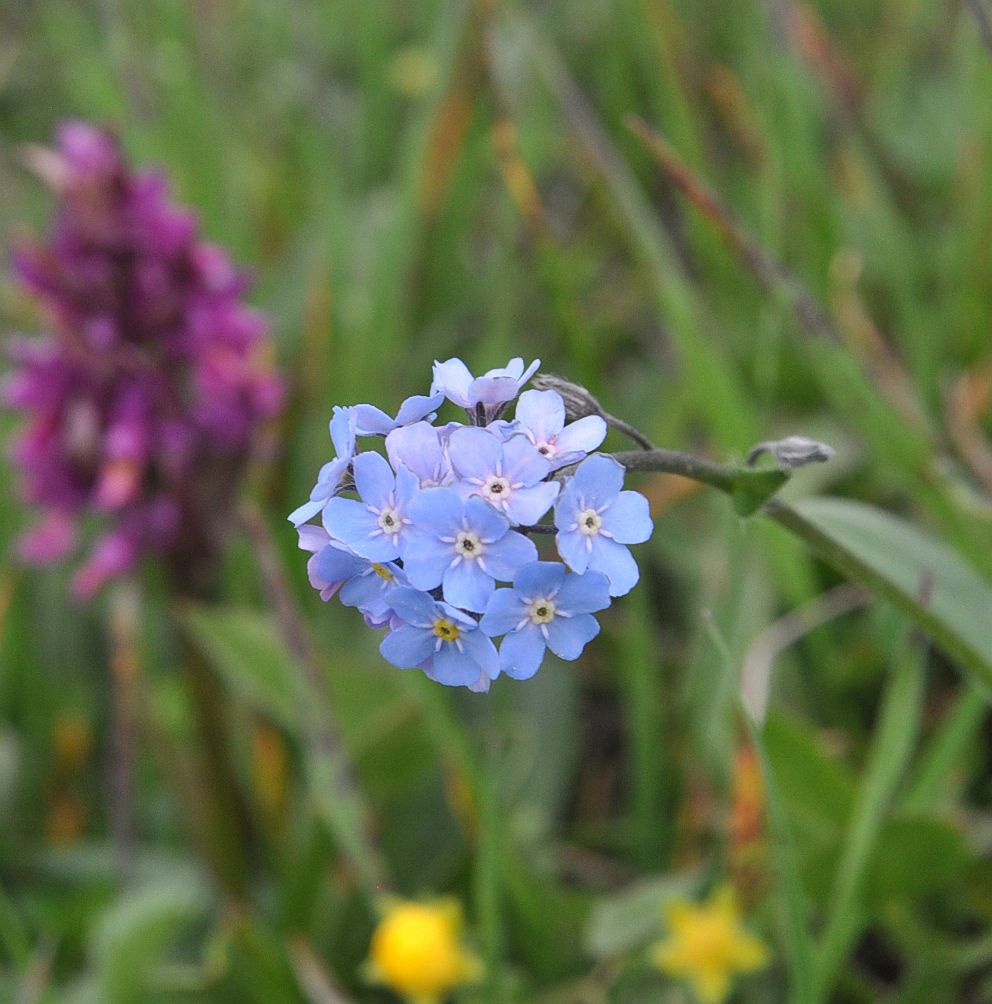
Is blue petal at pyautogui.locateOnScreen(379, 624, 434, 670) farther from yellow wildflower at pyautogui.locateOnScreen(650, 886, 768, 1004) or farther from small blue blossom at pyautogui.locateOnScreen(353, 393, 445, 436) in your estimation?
yellow wildflower at pyautogui.locateOnScreen(650, 886, 768, 1004)

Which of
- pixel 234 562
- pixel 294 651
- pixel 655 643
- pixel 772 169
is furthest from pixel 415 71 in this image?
pixel 294 651

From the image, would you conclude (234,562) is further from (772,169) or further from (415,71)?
(415,71)

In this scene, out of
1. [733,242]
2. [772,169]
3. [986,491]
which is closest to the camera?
[733,242]

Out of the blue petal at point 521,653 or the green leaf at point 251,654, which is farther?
the green leaf at point 251,654

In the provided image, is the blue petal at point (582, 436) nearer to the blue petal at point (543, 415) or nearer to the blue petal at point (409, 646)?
the blue petal at point (543, 415)

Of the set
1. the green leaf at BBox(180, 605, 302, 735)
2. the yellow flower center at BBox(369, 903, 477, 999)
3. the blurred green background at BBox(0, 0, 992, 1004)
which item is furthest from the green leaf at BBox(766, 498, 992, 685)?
the green leaf at BBox(180, 605, 302, 735)

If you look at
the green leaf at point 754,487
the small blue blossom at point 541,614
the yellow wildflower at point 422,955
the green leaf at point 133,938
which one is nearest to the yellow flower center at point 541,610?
the small blue blossom at point 541,614
